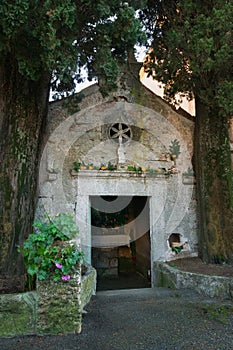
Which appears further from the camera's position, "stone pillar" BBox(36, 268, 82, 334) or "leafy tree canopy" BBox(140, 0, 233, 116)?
"leafy tree canopy" BBox(140, 0, 233, 116)

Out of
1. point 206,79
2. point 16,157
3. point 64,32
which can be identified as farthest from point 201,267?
point 64,32

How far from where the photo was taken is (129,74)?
6.59m

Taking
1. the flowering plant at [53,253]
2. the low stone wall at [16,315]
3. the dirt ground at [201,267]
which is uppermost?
the flowering plant at [53,253]

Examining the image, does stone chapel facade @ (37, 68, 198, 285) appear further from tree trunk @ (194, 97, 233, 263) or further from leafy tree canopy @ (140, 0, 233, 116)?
leafy tree canopy @ (140, 0, 233, 116)

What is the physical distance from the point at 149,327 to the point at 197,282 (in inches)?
71.2

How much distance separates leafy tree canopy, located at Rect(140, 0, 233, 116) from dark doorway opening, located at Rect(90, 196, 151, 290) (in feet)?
10.2

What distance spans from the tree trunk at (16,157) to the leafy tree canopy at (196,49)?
247 cm

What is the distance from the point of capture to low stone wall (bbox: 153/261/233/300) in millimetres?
4406

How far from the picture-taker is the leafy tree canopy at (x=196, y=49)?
16.1ft

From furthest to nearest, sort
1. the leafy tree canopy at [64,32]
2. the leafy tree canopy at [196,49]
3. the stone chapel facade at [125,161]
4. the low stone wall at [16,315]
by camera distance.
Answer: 1. the stone chapel facade at [125,161]
2. the leafy tree canopy at [196,49]
3. the leafy tree canopy at [64,32]
4. the low stone wall at [16,315]

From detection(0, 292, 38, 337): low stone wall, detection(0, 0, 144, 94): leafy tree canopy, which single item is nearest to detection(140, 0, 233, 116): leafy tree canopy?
detection(0, 0, 144, 94): leafy tree canopy

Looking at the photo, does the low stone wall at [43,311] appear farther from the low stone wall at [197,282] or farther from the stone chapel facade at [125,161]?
the stone chapel facade at [125,161]

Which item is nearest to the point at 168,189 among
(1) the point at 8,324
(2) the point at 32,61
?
(2) the point at 32,61


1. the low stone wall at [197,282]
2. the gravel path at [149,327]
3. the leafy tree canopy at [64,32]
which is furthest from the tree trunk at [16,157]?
the low stone wall at [197,282]
